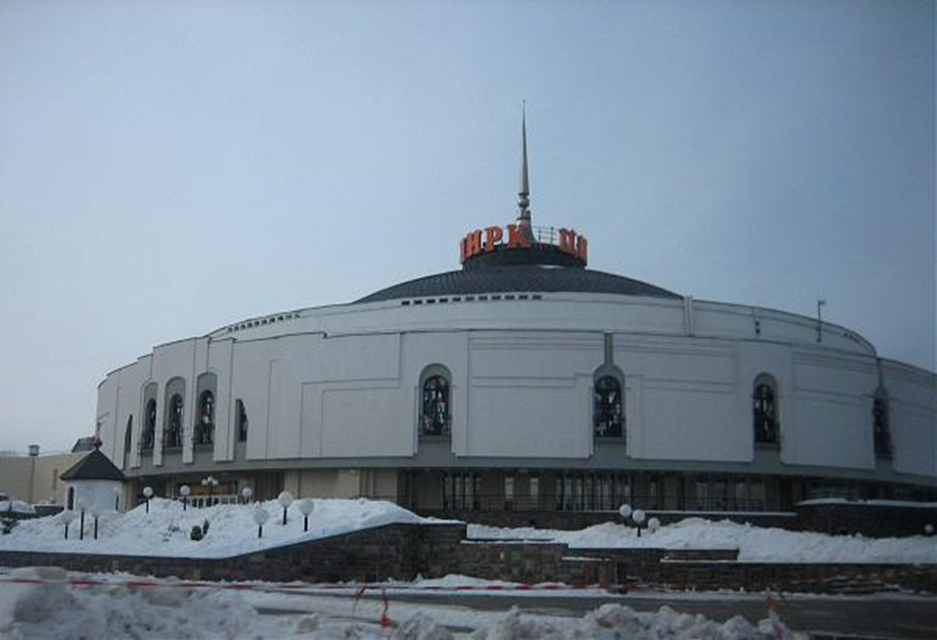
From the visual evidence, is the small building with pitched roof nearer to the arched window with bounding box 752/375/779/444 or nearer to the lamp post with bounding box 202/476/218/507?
the lamp post with bounding box 202/476/218/507

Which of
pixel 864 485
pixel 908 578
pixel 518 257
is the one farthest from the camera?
pixel 518 257

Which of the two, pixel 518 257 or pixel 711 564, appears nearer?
pixel 711 564

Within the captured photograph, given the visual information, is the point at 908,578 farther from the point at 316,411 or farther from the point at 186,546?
the point at 316,411

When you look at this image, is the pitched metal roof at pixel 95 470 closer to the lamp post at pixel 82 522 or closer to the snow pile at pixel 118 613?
the lamp post at pixel 82 522

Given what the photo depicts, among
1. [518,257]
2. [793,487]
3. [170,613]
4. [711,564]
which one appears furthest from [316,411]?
[170,613]

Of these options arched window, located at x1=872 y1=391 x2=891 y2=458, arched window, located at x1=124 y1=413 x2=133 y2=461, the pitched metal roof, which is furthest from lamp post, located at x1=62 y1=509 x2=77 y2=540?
arched window, located at x1=872 y1=391 x2=891 y2=458

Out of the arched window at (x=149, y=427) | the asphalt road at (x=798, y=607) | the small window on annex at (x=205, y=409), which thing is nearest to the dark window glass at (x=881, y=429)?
the asphalt road at (x=798, y=607)

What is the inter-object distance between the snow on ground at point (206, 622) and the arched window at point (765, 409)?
38026 millimetres

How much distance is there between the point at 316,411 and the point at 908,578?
30844mm

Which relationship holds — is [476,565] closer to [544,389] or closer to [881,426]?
[544,389]

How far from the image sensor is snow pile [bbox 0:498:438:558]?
96.3 ft

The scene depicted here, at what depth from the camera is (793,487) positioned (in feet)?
179

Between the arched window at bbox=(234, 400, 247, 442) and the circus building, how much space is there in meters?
0.09

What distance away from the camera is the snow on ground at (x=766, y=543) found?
95.4 ft
